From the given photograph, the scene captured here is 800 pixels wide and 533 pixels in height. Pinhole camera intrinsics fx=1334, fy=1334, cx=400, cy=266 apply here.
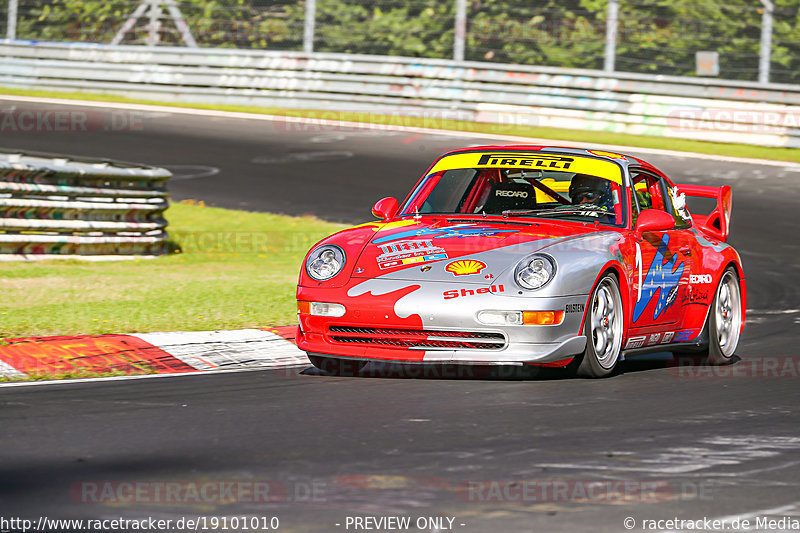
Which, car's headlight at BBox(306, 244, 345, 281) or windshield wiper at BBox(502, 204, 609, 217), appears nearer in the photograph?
car's headlight at BBox(306, 244, 345, 281)

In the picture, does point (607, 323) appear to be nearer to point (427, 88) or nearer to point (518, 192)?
point (518, 192)

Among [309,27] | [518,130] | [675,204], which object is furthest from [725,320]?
[309,27]

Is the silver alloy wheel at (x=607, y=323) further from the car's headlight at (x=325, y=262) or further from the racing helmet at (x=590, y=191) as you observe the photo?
the car's headlight at (x=325, y=262)

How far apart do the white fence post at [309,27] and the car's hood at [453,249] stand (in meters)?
16.5

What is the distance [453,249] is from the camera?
7.53 m

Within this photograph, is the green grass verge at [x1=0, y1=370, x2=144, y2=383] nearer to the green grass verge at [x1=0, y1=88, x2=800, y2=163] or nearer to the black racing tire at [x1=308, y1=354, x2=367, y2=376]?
the black racing tire at [x1=308, y1=354, x2=367, y2=376]

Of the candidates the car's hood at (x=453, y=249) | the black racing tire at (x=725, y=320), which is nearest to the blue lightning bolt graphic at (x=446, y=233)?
the car's hood at (x=453, y=249)

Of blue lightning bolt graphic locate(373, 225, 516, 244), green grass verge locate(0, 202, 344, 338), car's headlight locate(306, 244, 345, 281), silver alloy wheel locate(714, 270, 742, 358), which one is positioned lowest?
green grass verge locate(0, 202, 344, 338)

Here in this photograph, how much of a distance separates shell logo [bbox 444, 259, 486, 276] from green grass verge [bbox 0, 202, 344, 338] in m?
2.53

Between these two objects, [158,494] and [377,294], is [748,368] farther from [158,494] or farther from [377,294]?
→ [158,494]

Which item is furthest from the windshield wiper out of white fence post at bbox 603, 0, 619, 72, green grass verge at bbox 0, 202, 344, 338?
white fence post at bbox 603, 0, 619, 72

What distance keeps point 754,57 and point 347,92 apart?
7166mm

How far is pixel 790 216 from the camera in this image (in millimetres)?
16266

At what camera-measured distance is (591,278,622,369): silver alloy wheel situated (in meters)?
7.53
